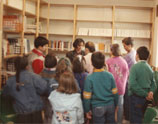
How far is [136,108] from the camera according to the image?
→ 10.2 feet

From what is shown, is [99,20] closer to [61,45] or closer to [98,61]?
[61,45]

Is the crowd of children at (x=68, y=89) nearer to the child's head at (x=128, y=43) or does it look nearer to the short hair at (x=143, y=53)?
the short hair at (x=143, y=53)

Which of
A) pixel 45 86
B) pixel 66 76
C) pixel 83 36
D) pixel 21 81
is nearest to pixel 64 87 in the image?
pixel 66 76

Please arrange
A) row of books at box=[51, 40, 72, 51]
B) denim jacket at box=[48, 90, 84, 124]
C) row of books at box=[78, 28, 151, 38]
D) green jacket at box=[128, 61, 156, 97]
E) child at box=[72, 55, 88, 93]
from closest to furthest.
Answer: denim jacket at box=[48, 90, 84, 124]
child at box=[72, 55, 88, 93]
green jacket at box=[128, 61, 156, 97]
row of books at box=[78, 28, 151, 38]
row of books at box=[51, 40, 72, 51]

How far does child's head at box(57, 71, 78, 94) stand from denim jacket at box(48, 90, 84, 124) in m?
0.05

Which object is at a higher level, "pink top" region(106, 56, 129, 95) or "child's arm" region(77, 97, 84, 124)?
"pink top" region(106, 56, 129, 95)

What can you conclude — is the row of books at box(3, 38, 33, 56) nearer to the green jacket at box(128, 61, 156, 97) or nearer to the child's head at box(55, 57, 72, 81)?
the child's head at box(55, 57, 72, 81)

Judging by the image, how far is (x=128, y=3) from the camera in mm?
5953

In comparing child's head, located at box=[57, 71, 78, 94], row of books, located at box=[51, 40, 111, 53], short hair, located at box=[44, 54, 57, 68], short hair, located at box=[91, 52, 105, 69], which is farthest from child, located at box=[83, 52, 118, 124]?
row of books, located at box=[51, 40, 111, 53]

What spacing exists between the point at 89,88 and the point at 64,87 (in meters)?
0.32

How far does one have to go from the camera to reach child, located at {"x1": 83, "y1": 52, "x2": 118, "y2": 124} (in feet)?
8.29

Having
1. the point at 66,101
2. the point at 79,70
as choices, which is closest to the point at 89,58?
the point at 79,70

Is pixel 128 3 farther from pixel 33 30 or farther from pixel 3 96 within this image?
pixel 3 96

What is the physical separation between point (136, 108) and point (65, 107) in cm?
123
